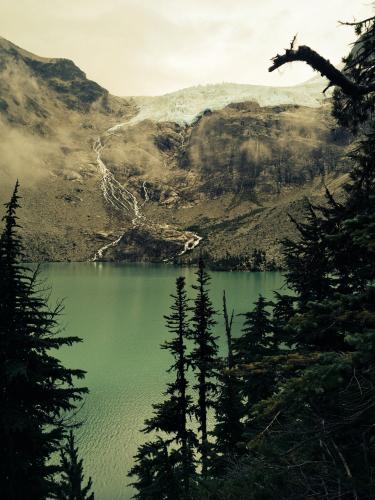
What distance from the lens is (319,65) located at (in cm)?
538

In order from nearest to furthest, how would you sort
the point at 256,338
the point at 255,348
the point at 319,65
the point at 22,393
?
the point at 319,65, the point at 22,393, the point at 255,348, the point at 256,338

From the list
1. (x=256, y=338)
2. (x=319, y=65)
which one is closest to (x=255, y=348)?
(x=256, y=338)

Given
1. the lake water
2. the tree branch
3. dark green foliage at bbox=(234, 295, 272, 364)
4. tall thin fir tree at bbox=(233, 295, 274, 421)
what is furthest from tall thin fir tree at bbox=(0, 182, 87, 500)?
dark green foliage at bbox=(234, 295, 272, 364)

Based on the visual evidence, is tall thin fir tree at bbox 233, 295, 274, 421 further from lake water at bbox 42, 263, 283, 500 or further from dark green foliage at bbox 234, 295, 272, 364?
lake water at bbox 42, 263, 283, 500

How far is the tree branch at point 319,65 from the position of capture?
206 inches

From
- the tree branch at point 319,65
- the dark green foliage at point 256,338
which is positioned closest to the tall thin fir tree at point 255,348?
the dark green foliage at point 256,338

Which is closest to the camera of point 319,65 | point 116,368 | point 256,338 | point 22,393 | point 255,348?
point 319,65

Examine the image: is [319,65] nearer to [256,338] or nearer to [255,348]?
[255,348]

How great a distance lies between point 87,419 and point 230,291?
91.0m

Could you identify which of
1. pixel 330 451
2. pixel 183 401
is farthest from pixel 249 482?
pixel 183 401

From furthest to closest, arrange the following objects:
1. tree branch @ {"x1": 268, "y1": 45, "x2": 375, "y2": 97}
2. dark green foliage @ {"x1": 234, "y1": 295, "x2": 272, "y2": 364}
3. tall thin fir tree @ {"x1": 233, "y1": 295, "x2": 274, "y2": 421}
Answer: dark green foliage @ {"x1": 234, "y1": 295, "x2": 272, "y2": 364}
tall thin fir tree @ {"x1": 233, "y1": 295, "x2": 274, "y2": 421}
tree branch @ {"x1": 268, "y1": 45, "x2": 375, "y2": 97}

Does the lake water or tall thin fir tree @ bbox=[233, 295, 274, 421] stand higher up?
tall thin fir tree @ bbox=[233, 295, 274, 421]

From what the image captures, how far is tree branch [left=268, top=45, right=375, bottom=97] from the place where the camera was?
5.23 m

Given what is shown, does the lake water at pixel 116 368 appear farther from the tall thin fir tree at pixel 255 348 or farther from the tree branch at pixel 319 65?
the tree branch at pixel 319 65
